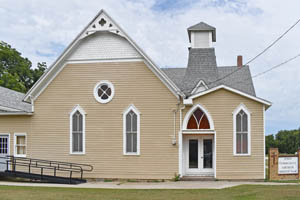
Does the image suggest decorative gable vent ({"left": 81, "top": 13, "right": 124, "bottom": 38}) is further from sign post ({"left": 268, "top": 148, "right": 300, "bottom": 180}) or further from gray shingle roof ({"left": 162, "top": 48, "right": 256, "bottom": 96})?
sign post ({"left": 268, "top": 148, "right": 300, "bottom": 180})

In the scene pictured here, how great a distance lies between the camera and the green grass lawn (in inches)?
597

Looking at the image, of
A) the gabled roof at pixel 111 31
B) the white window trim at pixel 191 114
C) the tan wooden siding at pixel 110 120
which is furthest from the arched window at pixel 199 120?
the gabled roof at pixel 111 31

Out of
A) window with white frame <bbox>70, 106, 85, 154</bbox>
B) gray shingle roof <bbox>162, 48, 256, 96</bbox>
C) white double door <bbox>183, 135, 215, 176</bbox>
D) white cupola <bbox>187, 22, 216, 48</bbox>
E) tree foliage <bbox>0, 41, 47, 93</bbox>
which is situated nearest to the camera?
white double door <bbox>183, 135, 215, 176</bbox>

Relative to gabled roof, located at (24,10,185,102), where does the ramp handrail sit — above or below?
below

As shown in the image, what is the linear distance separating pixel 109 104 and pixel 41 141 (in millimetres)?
4415

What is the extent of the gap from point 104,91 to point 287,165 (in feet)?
34.1

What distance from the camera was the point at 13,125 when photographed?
22953 mm

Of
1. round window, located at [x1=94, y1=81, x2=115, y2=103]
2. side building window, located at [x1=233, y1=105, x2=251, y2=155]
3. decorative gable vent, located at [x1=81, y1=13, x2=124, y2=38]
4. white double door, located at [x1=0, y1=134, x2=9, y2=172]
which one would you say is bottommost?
white double door, located at [x1=0, y1=134, x2=9, y2=172]

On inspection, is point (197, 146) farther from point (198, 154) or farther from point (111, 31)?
point (111, 31)

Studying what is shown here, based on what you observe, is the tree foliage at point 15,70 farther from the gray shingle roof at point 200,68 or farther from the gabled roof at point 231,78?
the gray shingle roof at point 200,68

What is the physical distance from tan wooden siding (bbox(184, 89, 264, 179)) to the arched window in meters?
0.46

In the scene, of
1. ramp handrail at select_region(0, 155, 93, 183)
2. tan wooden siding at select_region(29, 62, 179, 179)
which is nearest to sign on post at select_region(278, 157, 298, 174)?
tan wooden siding at select_region(29, 62, 179, 179)

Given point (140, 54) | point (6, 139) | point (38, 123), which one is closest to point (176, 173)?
point (140, 54)

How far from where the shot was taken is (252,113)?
2053 cm
